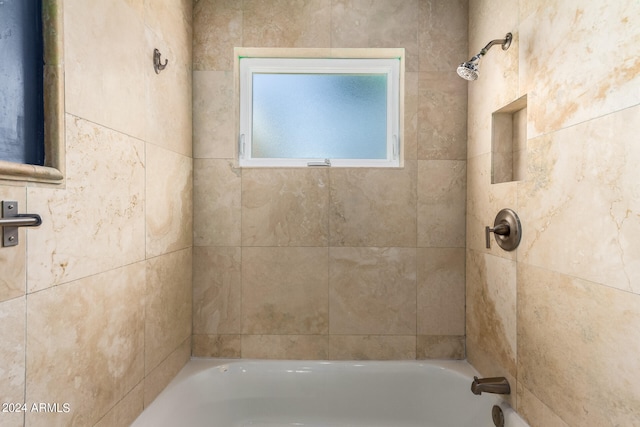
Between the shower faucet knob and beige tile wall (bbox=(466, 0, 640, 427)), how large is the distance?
35 millimetres

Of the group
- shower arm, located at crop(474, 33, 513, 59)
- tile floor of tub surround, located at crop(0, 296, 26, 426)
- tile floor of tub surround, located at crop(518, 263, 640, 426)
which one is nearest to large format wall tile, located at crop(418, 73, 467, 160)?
shower arm, located at crop(474, 33, 513, 59)

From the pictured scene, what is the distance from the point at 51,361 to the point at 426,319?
1.58m

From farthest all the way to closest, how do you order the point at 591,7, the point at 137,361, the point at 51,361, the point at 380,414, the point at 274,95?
the point at 274,95 < the point at 380,414 < the point at 137,361 < the point at 591,7 < the point at 51,361

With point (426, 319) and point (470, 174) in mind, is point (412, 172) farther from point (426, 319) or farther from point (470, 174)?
point (426, 319)

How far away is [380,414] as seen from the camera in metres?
1.81

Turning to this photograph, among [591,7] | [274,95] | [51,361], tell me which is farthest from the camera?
[274,95]

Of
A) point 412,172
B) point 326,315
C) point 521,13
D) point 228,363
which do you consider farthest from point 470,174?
point 228,363

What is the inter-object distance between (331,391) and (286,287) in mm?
565

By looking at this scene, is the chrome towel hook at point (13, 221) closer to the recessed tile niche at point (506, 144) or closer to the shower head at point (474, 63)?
the shower head at point (474, 63)

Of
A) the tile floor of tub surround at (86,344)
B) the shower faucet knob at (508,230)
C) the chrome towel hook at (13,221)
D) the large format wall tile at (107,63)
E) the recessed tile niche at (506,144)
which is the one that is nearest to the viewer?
the chrome towel hook at (13,221)

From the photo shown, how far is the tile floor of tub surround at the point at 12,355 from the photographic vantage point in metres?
0.75

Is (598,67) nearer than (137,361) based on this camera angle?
Yes

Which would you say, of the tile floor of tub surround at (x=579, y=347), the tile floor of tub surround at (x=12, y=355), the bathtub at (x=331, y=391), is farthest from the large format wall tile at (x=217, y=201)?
the tile floor of tub surround at (x=579, y=347)

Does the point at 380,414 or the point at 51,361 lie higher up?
the point at 51,361
